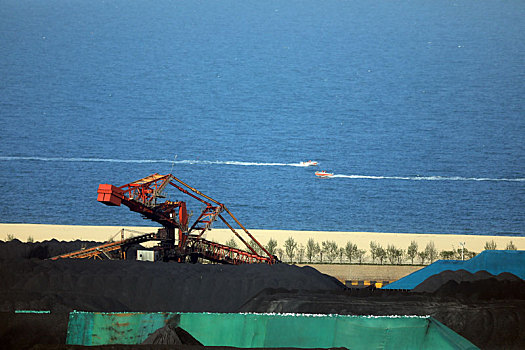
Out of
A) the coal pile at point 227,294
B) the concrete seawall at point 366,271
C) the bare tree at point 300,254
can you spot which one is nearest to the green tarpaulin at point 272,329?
the coal pile at point 227,294

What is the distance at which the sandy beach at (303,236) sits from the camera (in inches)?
1522

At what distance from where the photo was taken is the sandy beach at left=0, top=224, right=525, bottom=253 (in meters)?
38.7

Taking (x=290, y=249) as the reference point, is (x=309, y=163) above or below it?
above

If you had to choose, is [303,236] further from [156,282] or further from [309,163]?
[156,282]

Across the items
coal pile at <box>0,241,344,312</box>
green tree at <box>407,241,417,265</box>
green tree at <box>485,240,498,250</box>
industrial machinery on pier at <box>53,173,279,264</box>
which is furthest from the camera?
green tree at <box>485,240,498,250</box>

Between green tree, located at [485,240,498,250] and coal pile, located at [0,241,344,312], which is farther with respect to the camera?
green tree, located at [485,240,498,250]

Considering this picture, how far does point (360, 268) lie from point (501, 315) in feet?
60.2

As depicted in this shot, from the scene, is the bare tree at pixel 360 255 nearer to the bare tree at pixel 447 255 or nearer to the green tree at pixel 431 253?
the green tree at pixel 431 253

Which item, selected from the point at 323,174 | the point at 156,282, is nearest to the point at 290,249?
the point at 156,282

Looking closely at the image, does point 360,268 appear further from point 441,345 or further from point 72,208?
point 72,208

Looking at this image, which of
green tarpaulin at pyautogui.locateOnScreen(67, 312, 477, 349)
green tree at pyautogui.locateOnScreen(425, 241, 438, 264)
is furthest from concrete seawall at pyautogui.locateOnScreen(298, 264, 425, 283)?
green tarpaulin at pyautogui.locateOnScreen(67, 312, 477, 349)

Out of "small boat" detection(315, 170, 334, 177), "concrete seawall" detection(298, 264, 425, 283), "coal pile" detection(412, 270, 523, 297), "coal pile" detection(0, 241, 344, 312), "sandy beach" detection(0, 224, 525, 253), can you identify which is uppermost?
"small boat" detection(315, 170, 334, 177)

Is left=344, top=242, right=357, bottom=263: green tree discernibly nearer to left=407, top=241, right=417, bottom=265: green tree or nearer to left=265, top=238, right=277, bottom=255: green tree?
left=407, top=241, right=417, bottom=265: green tree

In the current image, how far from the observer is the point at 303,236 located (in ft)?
135
